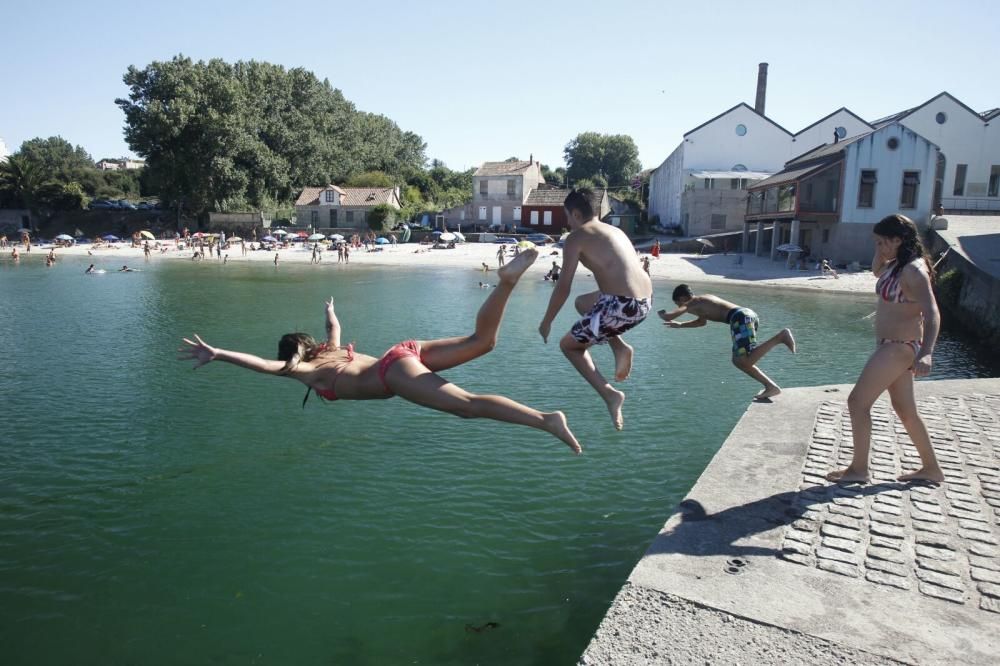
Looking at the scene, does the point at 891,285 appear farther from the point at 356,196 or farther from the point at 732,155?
the point at 356,196

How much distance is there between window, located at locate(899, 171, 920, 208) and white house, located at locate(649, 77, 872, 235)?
1817 centimetres

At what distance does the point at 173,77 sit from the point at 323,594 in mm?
71145

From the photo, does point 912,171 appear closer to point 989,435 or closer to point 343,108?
point 989,435

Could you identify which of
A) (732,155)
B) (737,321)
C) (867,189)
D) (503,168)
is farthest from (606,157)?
(737,321)

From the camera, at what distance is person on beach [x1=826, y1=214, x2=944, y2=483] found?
6.46 meters

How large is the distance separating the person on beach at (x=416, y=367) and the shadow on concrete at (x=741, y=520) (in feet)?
5.22

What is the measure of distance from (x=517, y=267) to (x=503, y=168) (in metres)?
71.1

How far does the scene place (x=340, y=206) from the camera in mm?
72812

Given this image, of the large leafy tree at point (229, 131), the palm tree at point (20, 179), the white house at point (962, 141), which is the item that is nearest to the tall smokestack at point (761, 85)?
the white house at point (962, 141)

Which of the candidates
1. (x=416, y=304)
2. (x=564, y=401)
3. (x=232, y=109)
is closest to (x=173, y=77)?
(x=232, y=109)

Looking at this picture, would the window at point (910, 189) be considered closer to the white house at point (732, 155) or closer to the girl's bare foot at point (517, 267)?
the white house at point (732, 155)

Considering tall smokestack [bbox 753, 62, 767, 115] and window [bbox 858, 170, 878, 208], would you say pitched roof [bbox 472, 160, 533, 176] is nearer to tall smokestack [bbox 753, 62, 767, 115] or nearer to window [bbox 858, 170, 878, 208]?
tall smokestack [bbox 753, 62, 767, 115]

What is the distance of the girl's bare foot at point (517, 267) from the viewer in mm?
5445

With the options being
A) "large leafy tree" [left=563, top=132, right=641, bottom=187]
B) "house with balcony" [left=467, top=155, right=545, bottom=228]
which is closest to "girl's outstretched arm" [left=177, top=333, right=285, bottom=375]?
"house with balcony" [left=467, top=155, right=545, bottom=228]
